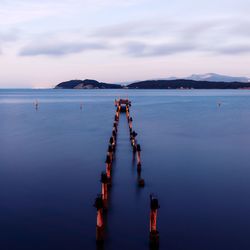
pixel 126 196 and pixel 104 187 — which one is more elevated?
pixel 104 187

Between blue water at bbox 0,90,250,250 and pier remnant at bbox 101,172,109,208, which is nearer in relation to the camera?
blue water at bbox 0,90,250,250

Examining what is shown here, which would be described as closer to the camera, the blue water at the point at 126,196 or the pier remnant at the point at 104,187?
the blue water at the point at 126,196

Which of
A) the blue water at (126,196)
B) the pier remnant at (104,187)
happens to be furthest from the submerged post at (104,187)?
the blue water at (126,196)

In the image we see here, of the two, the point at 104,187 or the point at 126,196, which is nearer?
the point at 104,187

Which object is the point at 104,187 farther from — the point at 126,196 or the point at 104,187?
the point at 126,196

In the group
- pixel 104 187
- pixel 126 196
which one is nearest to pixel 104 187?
pixel 104 187

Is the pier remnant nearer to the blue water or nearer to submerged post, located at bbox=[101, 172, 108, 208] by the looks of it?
submerged post, located at bbox=[101, 172, 108, 208]

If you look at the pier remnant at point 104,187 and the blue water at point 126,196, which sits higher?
the pier remnant at point 104,187

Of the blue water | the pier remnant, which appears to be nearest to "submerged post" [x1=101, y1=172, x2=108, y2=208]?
the pier remnant

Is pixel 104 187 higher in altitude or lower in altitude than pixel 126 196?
higher

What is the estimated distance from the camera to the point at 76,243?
12258 mm

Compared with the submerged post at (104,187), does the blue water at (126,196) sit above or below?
below

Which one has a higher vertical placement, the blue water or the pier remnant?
the pier remnant

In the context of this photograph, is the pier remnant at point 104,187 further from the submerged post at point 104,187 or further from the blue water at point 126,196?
the blue water at point 126,196
